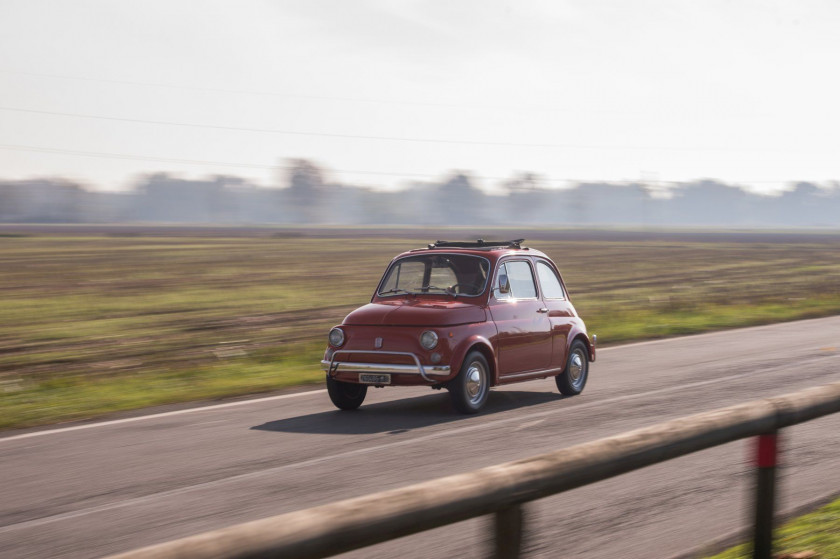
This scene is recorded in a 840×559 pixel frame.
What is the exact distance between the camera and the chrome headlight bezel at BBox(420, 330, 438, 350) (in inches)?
423

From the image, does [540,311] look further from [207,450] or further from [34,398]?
[34,398]

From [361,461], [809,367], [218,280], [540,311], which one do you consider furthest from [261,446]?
[218,280]

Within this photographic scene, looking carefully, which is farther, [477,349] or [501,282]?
[501,282]

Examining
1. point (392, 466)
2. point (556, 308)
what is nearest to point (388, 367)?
point (392, 466)

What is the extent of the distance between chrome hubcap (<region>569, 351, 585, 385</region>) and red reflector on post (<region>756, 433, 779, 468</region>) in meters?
8.01

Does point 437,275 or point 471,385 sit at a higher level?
point 437,275

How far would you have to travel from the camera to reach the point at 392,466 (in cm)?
831

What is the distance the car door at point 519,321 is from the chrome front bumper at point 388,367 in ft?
3.39

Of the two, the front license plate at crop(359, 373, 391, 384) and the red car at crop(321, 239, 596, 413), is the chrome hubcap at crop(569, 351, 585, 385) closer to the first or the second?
the red car at crop(321, 239, 596, 413)

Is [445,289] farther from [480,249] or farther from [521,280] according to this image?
[521,280]

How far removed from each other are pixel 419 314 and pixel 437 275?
Result: 118 centimetres

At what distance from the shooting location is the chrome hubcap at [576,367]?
12711mm

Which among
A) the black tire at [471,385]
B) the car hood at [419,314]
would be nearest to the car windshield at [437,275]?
the car hood at [419,314]

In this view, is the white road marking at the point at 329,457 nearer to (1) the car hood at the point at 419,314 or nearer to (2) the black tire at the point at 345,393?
(1) the car hood at the point at 419,314
